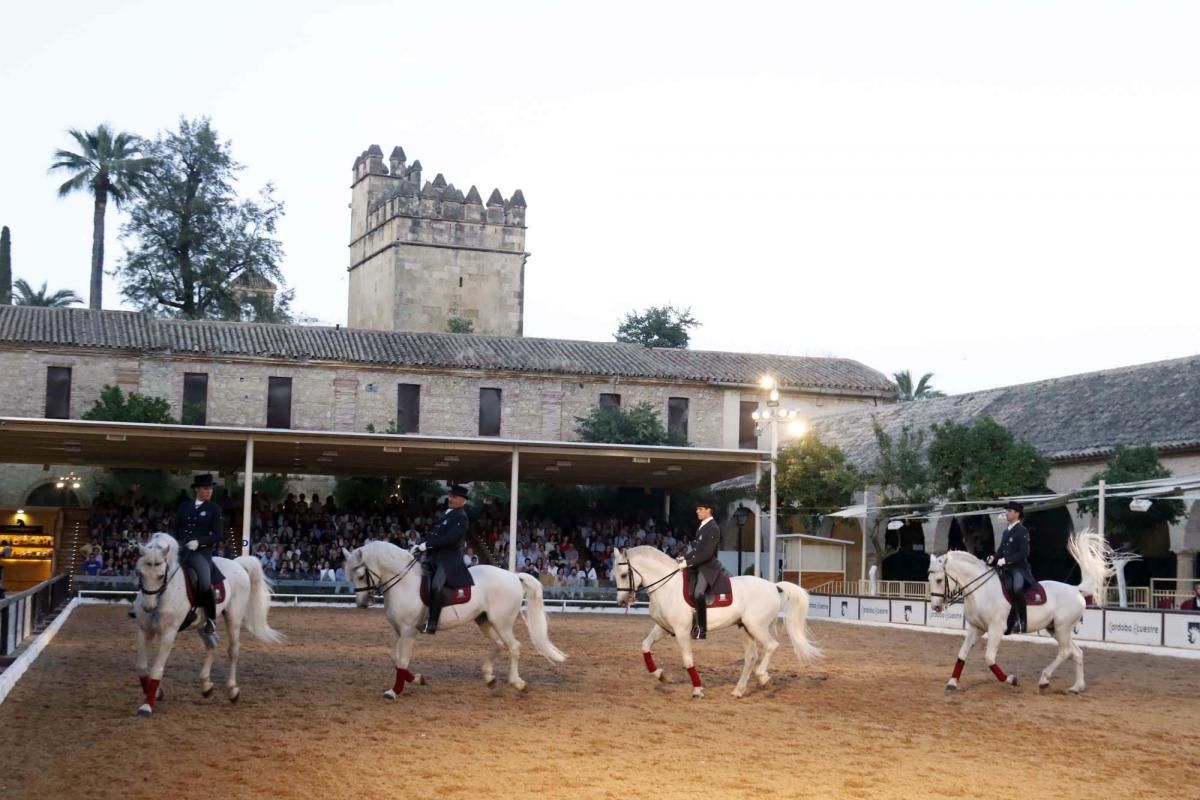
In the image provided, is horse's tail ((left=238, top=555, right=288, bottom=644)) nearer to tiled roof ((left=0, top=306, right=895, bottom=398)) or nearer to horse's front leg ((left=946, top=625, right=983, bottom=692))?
horse's front leg ((left=946, top=625, right=983, bottom=692))

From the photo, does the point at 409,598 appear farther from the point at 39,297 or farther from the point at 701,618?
the point at 39,297

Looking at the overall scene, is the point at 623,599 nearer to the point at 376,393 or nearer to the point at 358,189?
the point at 376,393

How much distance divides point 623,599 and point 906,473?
2235 centimetres

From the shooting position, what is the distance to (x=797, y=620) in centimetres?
1678

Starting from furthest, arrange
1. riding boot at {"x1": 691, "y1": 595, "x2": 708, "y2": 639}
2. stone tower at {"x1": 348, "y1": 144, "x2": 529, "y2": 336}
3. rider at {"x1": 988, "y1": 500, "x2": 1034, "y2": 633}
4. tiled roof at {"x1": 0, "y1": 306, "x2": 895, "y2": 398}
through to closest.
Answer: stone tower at {"x1": 348, "y1": 144, "x2": 529, "y2": 336} < tiled roof at {"x1": 0, "y1": 306, "x2": 895, "y2": 398} < rider at {"x1": 988, "y1": 500, "x2": 1034, "y2": 633} < riding boot at {"x1": 691, "y1": 595, "x2": 708, "y2": 639}

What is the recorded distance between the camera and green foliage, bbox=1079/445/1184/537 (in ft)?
105

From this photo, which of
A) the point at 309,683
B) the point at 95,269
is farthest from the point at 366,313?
the point at 309,683

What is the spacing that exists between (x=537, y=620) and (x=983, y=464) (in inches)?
850

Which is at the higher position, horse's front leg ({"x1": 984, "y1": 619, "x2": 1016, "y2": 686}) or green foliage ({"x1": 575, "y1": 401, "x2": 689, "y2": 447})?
green foliage ({"x1": 575, "y1": 401, "x2": 689, "y2": 447})

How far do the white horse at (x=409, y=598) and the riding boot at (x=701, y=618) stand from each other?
1.51 metres

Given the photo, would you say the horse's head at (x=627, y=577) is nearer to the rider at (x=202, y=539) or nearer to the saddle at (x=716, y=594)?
the saddle at (x=716, y=594)

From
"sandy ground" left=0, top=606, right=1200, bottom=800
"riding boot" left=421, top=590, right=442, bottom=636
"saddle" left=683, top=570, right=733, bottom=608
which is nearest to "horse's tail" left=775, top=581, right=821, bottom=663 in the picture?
"sandy ground" left=0, top=606, right=1200, bottom=800

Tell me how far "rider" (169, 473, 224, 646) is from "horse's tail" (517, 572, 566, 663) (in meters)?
3.28

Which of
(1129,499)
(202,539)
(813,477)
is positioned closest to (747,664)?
(202,539)
